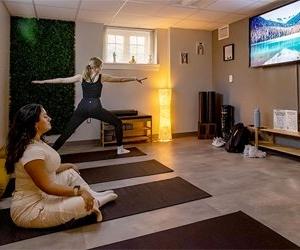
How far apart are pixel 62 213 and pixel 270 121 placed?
3937mm

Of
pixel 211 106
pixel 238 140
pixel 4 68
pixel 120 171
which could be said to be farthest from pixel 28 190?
pixel 211 106

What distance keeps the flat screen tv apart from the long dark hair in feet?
12.2

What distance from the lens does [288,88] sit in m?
4.36

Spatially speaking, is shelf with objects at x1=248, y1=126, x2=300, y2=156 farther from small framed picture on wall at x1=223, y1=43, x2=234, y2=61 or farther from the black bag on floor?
small framed picture on wall at x1=223, y1=43, x2=234, y2=61

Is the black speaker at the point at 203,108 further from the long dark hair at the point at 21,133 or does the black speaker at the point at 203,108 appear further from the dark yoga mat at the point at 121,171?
the long dark hair at the point at 21,133

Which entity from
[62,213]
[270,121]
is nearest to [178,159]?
[270,121]

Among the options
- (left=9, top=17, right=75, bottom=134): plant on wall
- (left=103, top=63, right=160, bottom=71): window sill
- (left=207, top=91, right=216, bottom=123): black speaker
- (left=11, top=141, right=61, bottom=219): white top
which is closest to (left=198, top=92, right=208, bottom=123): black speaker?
(left=207, top=91, right=216, bottom=123): black speaker

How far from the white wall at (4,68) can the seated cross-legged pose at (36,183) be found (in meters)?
2.75

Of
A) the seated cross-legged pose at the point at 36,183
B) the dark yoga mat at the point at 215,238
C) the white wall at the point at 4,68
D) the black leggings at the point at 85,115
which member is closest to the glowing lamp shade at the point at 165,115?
the black leggings at the point at 85,115

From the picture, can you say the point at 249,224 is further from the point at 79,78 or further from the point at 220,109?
the point at 220,109

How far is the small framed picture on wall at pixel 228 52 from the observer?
559 cm

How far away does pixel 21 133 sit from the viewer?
1.89 metres

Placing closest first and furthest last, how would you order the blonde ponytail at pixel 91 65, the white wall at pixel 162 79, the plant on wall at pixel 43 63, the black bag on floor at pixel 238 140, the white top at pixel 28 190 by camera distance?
1. the white top at pixel 28 190
2. the blonde ponytail at pixel 91 65
3. the black bag on floor at pixel 238 140
4. the plant on wall at pixel 43 63
5. the white wall at pixel 162 79

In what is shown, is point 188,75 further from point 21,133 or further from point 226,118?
point 21,133
